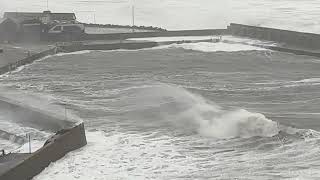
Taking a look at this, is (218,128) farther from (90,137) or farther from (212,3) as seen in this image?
(212,3)

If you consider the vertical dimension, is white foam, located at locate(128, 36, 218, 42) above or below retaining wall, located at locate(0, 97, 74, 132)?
above

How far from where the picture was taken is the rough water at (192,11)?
150 feet

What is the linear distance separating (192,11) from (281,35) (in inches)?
1126

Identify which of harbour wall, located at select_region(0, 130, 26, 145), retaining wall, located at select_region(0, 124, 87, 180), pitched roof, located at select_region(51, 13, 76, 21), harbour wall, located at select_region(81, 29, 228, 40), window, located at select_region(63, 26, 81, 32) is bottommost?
harbour wall, located at select_region(0, 130, 26, 145)

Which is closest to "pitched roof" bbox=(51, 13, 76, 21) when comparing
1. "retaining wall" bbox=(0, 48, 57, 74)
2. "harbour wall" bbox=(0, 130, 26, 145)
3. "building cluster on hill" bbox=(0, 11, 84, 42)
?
"building cluster on hill" bbox=(0, 11, 84, 42)

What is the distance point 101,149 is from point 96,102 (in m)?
4.42

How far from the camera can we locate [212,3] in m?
63.2

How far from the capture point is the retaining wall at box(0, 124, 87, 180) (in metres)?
9.88

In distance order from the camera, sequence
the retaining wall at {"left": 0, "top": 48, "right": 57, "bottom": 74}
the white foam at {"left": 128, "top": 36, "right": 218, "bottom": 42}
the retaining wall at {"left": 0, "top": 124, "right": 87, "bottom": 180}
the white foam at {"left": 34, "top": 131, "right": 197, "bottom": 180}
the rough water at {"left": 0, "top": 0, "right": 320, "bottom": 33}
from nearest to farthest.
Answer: the retaining wall at {"left": 0, "top": 124, "right": 87, "bottom": 180}, the white foam at {"left": 34, "top": 131, "right": 197, "bottom": 180}, the retaining wall at {"left": 0, "top": 48, "right": 57, "bottom": 74}, the white foam at {"left": 128, "top": 36, "right": 218, "bottom": 42}, the rough water at {"left": 0, "top": 0, "right": 320, "bottom": 33}

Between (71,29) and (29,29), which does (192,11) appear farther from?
(29,29)

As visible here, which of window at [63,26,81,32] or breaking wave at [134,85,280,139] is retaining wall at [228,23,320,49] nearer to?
window at [63,26,81,32]

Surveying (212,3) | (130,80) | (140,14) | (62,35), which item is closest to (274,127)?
(130,80)

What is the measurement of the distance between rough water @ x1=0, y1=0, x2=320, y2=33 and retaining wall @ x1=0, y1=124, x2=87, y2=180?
3116 centimetres

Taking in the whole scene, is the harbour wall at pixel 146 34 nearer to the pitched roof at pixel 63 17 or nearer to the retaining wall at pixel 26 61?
the retaining wall at pixel 26 61
